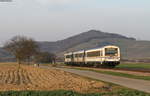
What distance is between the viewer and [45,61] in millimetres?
148250

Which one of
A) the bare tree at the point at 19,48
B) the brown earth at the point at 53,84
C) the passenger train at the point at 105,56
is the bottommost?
the brown earth at the point at 53,84

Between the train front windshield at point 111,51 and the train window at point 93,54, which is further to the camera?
the train window at point 93,54

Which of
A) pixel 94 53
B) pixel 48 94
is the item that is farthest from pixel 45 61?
pixel 48 94

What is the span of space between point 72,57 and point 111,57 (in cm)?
3083

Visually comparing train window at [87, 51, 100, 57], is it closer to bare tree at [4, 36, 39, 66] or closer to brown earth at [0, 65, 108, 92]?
brown earth at [0, 65, 108, 92]

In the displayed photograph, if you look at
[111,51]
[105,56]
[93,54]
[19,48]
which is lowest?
[105,56]

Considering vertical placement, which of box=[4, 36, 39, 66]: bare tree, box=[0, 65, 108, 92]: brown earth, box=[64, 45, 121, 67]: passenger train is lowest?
box=[0, 65, 108, 92]: brown earth

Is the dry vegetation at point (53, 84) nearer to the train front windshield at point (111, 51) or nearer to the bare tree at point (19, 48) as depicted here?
the train front windshield at point (111, 51)

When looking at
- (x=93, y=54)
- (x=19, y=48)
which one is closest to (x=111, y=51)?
(x=93, y=54)

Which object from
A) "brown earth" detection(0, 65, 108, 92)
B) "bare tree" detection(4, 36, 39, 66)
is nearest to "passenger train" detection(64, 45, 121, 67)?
"brown earth" detection(0, 65, 108, 92)

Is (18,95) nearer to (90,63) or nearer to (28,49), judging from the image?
(90,63)

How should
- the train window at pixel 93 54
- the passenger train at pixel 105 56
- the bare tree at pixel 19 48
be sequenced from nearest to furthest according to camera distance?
the passenger train at pixel 105 56, the train window at pixel 93 54, the bare tree at pixel 19 48

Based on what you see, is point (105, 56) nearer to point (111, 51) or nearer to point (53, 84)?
point (111, 51)

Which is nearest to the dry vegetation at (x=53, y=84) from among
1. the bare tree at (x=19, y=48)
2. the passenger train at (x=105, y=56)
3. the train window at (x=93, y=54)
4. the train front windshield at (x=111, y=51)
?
the passenger train at (x=105, y=56)
